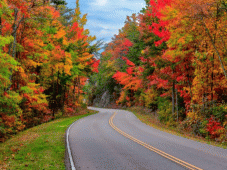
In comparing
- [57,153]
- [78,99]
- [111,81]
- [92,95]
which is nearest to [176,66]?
[57,153]

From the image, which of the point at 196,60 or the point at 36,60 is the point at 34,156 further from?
the point at 196,60

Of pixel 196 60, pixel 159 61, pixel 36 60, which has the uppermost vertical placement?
pixel 36 60

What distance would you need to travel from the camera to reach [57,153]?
1084 centimetres

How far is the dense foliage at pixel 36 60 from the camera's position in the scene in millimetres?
13586

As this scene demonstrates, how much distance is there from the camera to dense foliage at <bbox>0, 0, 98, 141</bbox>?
44.6 feet

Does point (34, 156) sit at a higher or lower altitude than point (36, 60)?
lower

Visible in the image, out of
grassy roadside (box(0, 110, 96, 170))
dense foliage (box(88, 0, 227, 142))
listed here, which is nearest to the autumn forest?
Answer: dense foliage (box(88, 0, 227, 142))

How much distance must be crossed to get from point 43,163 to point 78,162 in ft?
4.82

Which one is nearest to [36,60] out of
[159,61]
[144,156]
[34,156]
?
[159,61]

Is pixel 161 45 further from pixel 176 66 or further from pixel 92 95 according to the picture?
pixel 92 95

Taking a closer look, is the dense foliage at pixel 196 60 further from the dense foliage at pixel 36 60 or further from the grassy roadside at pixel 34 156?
the grassy roadside at pixel 34 156

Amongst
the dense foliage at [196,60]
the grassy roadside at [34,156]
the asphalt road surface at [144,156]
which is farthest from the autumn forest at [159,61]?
the asphalt road surface at [144,156]

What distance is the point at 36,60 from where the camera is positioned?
21.2 metres

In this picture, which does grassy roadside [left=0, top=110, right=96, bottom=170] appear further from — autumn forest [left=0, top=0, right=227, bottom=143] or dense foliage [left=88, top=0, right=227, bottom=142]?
dense foliage [left=88, top=0, right=227, bottom=142]
